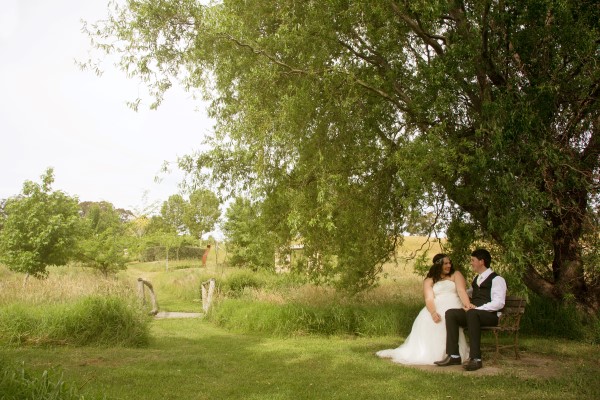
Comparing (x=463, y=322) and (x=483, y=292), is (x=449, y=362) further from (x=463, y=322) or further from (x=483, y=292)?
(x=483, y=292)

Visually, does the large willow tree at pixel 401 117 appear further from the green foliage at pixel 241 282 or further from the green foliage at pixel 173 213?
the green foliage at pixel 173 213

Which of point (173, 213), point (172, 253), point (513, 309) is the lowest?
point (513, 309)

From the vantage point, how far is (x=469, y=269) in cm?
1205

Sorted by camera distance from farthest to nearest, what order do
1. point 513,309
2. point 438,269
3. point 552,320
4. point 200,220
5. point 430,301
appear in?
point 200,220, point 552,320, point 438,269, point 430,301, point 513,309

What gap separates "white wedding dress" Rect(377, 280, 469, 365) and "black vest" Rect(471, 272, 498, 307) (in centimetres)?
27

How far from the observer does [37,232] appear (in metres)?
21.4

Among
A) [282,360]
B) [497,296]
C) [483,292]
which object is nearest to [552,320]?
[483,292]

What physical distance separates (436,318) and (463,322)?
0.44m

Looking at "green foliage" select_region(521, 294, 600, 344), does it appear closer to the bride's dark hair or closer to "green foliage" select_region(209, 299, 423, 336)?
"green foliage" select_region(209, 299, 423, 336)

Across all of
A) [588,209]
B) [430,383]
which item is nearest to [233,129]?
[430,383]

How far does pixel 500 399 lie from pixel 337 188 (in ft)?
18.2

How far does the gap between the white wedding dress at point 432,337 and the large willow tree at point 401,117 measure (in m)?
1.09

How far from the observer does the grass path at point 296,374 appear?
20.9ft

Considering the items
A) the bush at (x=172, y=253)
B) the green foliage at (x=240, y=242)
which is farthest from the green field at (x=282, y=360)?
the bush at (x=172, y=253)
